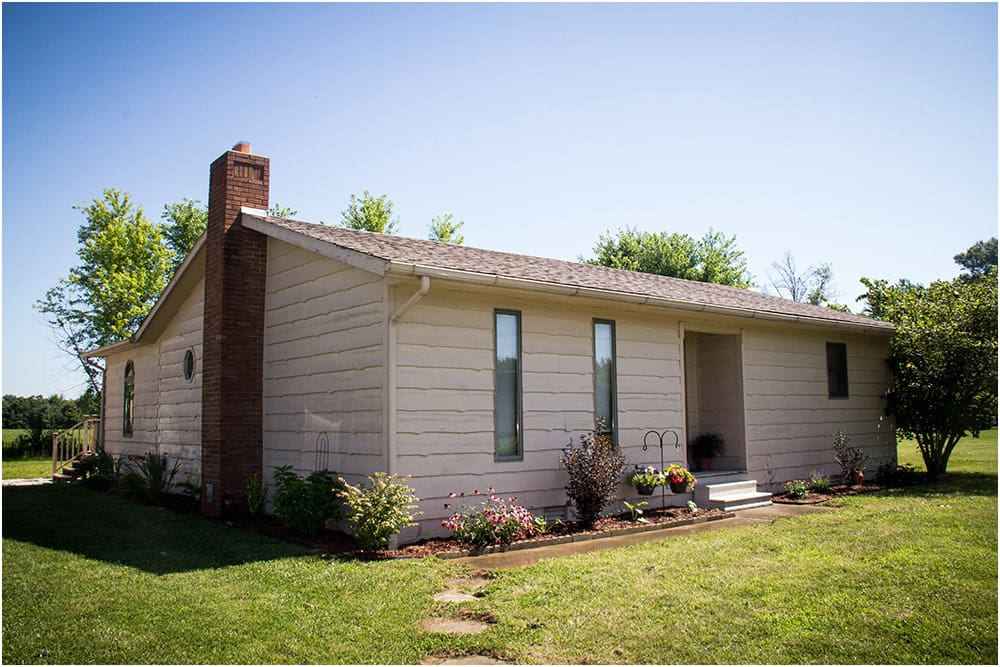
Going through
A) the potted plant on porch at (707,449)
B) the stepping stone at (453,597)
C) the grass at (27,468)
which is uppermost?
the potted plant on porch at (707,449)

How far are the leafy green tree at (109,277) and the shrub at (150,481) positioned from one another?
21.0 meters

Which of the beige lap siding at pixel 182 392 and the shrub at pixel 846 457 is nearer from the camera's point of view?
the beige lap siding at pixel 182 392

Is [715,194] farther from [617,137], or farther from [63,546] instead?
[63,546]

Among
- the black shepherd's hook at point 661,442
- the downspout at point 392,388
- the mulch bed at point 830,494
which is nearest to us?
the downspout at point 392,388

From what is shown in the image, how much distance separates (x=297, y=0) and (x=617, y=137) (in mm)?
6472

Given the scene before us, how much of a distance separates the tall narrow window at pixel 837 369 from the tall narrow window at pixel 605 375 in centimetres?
583

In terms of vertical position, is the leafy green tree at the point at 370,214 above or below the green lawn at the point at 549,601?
above

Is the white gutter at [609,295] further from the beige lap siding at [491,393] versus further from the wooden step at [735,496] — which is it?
the wooden step at [735,496]

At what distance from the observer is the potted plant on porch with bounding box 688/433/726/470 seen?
1287 cm

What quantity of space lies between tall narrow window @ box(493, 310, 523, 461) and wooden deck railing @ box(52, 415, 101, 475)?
42.8 feet

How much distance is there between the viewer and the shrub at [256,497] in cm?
1020

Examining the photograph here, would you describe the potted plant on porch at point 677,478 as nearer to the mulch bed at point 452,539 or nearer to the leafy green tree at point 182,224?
the mulch bed at point 452,539

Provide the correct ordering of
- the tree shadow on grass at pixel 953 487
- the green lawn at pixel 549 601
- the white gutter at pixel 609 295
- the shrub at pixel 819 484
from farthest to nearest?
the shrub at pixel 819 484
the tree shadow on grass at pixel 953 487
the white gutter at pixel 609 295
the green lawn at pixel 549 601

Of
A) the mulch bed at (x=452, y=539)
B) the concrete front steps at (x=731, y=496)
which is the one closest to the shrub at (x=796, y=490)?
the concrete front steps at (x=731, y=496)
